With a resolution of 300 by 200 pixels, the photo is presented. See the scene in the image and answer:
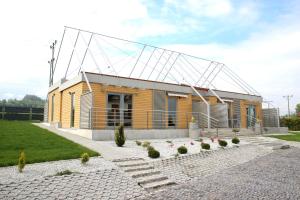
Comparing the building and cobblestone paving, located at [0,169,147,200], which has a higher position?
the building

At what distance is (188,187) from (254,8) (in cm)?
583

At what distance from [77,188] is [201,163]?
5118 millimetres

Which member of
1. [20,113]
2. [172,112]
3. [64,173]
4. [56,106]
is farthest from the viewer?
[20,113]

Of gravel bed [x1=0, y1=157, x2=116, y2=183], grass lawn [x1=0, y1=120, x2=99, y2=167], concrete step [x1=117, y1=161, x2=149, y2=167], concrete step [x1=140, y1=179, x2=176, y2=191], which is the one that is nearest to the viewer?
gravel bed [x1=0, y1=157, x2=116, y2=183]

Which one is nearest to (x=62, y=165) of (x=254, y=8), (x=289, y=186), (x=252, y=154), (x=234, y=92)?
(x=289, y=186)

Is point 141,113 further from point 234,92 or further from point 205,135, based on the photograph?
point 234,92

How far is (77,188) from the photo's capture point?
629 cm

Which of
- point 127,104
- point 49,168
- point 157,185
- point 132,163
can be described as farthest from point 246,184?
point 127,104

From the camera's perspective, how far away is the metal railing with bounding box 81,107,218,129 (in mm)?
14920

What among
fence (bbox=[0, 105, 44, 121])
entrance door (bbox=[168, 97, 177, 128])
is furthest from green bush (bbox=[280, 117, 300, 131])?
fence (bbox=[0, 105, 44, 121])

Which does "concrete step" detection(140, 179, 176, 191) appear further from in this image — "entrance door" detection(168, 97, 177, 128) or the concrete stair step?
"entrance door" detection(168, 97, 177, 128)

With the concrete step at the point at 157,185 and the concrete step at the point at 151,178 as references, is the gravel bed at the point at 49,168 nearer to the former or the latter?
the concrete step at the point at 151,178

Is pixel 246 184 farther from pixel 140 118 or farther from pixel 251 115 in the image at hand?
pixel 251 115

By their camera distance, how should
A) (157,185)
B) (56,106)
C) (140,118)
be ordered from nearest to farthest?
(157,185) < (140,118) < (56,106)
